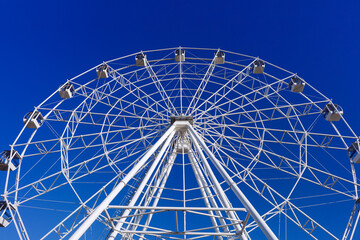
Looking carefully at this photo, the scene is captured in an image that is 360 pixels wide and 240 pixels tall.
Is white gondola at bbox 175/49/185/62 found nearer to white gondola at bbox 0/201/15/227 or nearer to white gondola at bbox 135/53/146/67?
white gondola at bbox 135/53/146/67

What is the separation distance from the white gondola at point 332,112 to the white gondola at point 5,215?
61.2ft

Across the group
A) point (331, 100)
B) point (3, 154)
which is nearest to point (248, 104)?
point (331, 100)

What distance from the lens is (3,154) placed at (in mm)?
16531

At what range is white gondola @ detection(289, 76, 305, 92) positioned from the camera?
64.5 feet

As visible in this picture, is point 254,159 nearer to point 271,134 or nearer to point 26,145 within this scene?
point 271,134

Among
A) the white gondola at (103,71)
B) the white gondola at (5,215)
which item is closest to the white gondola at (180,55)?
the white gondola at (103,71)

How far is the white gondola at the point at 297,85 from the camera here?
64.5 ft

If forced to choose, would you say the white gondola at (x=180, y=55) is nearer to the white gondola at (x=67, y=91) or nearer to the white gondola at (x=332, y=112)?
the white gondola at (x=67, y=91)

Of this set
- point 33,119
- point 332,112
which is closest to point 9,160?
point 33,119

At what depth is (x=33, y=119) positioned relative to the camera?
57.3 feet

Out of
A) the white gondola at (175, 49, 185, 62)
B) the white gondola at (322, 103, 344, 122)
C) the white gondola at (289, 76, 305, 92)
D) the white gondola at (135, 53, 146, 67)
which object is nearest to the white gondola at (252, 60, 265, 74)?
the white gondola at (289, 76, 305, 92)

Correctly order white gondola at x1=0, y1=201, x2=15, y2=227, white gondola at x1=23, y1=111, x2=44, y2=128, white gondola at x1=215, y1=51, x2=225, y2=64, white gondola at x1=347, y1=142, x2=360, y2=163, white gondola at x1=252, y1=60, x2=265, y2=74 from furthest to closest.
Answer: white gondola at x1=215, y1=51, x2=225, y2=64
white gondola at x1=252, y1=60, x2=265, y2=74
white gondola at x1=23, y1=111, x2=44, y2=128
white gondola at x1=347, y1=142, x2=360, y2=163
white gondola at x1=0, y1=201, x2=15, y2=227

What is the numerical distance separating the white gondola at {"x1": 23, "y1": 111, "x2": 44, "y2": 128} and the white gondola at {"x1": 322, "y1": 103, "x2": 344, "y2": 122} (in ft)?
58.1

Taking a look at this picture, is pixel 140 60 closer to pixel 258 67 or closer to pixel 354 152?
pixel 258 67
